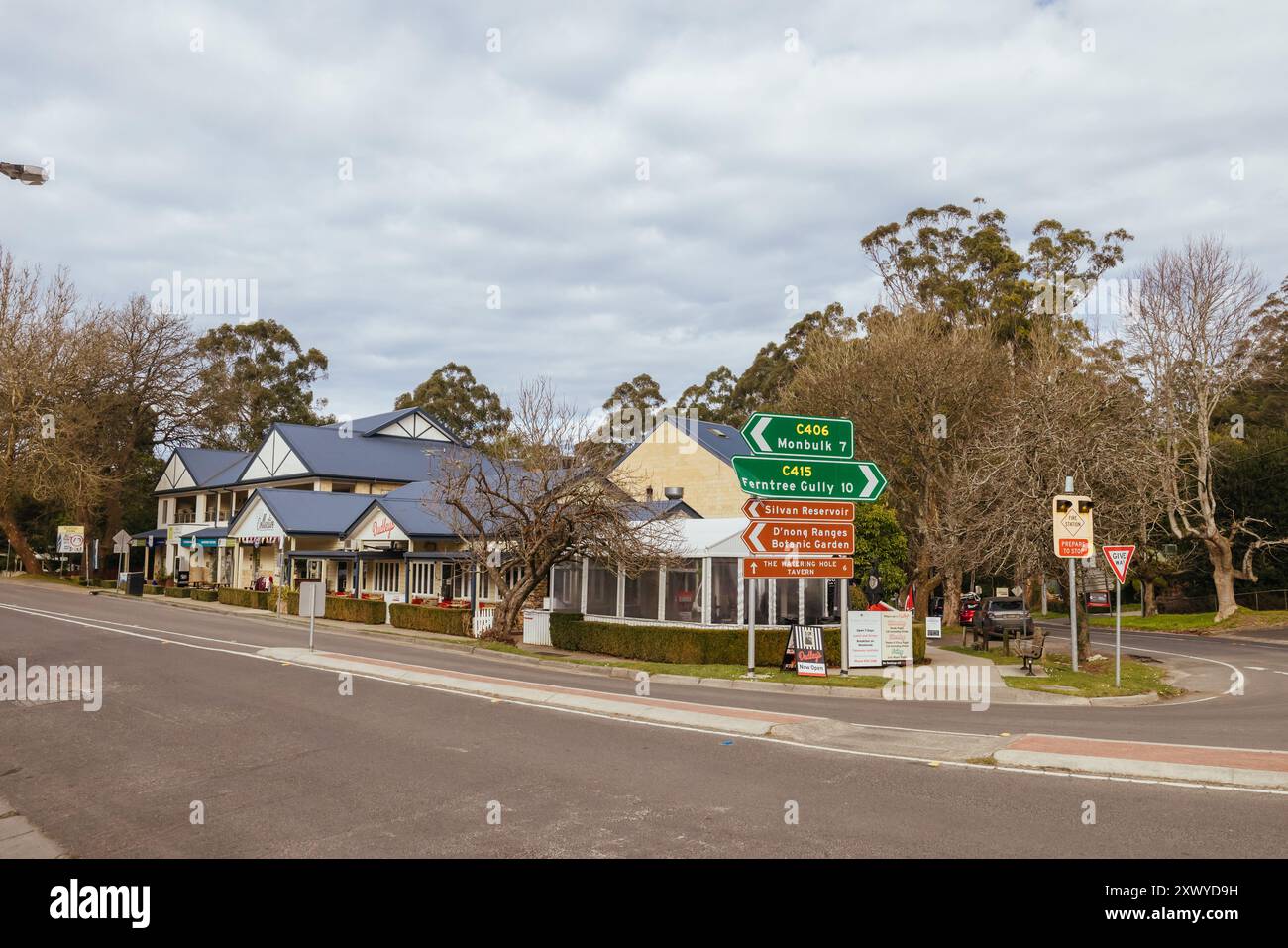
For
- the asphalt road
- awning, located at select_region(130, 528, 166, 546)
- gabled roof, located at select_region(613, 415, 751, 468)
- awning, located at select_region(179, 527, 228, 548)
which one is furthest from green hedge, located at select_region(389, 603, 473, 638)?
awning, located at select_region(130, 528, 166, 546)

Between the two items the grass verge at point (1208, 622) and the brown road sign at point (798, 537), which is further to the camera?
the grass verge at point (1208, 622)

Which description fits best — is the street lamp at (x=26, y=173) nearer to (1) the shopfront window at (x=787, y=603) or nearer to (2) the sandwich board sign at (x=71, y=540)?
(1) the shopfront window at (x=787, y=603)

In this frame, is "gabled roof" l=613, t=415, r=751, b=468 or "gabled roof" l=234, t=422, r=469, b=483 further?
"gabled roof" l=234, t=422, r=469, b=483

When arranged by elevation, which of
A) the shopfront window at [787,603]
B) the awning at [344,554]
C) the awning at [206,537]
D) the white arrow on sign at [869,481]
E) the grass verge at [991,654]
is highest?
the white arrow on sign at [869,481]

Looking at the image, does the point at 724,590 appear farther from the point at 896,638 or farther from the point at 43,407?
the point at 43,407

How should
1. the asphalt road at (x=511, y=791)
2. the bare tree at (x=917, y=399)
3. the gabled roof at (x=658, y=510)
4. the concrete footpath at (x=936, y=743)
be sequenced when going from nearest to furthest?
the asphalt road at (x=511, y=791), the concrete footpath at (x=936, y=743), the gabled roof at (x=658, y=510), the bare tree at (x=917, y=399)

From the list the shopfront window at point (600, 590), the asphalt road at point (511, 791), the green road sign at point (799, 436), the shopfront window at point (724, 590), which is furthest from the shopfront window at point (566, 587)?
the asphalt road at point (511, 791)

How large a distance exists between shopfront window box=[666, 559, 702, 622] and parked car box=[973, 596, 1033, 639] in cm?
1315

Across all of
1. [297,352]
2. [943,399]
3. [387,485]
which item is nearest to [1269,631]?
[943,399]

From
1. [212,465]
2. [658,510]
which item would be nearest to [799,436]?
[658,510]

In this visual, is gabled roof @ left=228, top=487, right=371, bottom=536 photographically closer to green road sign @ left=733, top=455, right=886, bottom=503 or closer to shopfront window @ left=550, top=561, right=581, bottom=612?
shopfront window @ left=550, top=561, right=581, bottom=612

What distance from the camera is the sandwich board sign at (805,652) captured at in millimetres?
19938

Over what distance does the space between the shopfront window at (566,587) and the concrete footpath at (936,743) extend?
11.8 m

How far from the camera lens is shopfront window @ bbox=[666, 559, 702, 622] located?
25375 mm
